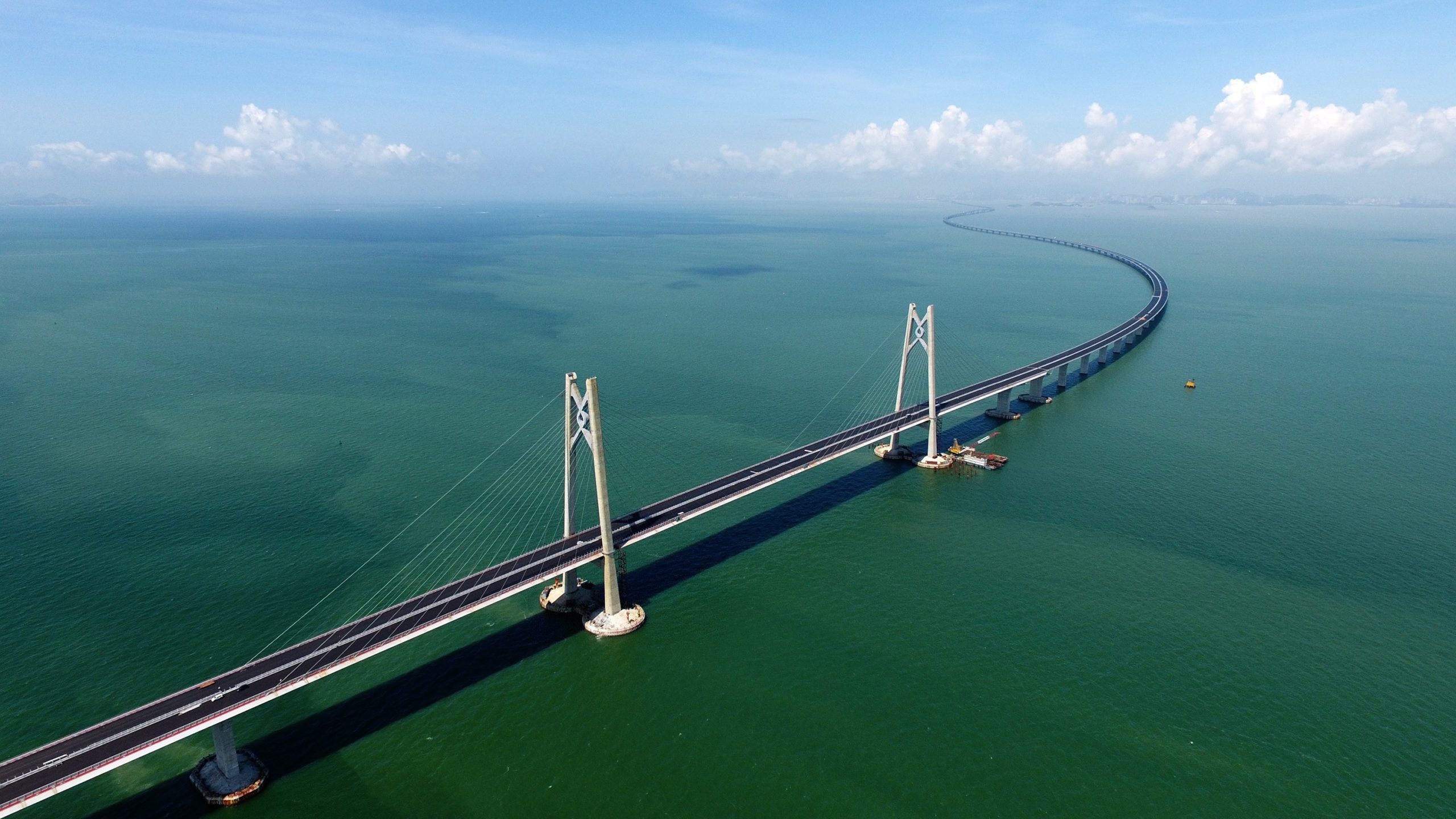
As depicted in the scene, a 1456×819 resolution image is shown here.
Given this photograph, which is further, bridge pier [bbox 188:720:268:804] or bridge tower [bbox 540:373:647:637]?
bridge tower [bbox 540:373:647:637]

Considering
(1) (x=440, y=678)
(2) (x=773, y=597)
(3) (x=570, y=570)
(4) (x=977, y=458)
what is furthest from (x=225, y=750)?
(4) (x=977, y=458)

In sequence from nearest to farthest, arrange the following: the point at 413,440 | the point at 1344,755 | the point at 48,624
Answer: the point at 1344,755
the point at 48,624
the point at 413,440

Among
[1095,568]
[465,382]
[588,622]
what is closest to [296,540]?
[588,622]

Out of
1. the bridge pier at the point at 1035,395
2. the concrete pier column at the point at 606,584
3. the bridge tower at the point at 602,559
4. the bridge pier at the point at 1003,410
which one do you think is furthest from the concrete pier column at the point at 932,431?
the bridge tower at the point at 602,559

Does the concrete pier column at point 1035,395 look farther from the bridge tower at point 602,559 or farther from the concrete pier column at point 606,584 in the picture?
the bridge tower at point 602,559

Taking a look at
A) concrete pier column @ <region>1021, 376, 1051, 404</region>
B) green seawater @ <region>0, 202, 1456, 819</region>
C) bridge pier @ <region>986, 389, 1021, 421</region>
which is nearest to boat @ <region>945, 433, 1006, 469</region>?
green seawater @ <region>0, 202, 1456, 819</region>

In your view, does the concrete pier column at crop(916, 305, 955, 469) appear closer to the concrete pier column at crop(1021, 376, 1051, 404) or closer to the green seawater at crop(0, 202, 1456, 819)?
the green seawater at crop(0, 202, 1456, 819)

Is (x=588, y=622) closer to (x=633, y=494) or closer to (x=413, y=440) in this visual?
(x=633, y=494)
